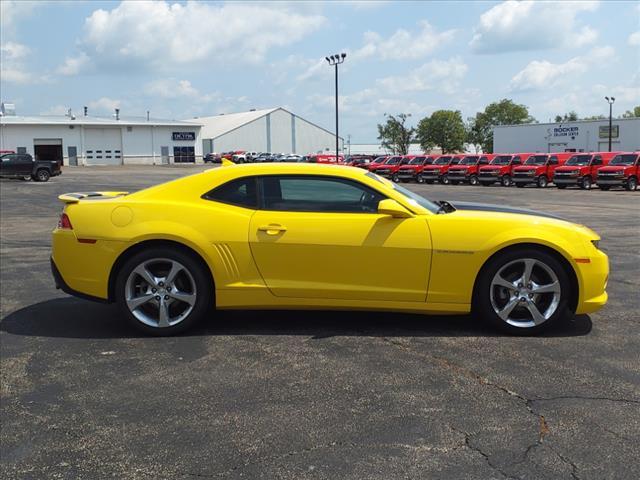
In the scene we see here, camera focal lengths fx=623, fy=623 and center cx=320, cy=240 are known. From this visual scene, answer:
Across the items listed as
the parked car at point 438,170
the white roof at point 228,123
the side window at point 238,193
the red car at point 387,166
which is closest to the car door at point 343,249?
the side window at point 238,193

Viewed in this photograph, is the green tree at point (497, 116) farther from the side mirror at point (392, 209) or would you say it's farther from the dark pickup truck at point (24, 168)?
the side mirror at point (392, 209)

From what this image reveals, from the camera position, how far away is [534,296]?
200 inches

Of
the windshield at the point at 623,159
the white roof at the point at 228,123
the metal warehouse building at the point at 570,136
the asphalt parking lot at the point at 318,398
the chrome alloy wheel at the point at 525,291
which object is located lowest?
the asphalt parking lot at the point at 318,398

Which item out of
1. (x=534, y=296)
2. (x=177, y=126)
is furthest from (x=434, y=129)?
(x=534, y=296)

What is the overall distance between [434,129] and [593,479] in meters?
128

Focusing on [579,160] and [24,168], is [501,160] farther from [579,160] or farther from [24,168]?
[24,168]

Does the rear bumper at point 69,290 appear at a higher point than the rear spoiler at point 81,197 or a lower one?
lower

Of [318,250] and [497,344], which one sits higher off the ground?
[318,250]

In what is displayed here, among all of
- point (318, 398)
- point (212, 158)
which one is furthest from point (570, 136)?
point (318, 398)

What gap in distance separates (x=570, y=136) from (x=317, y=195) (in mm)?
67214

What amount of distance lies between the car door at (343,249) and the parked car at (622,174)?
29.2 meters

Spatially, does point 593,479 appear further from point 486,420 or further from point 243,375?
point 243,375

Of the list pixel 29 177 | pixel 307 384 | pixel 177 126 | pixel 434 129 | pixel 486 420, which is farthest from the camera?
pixel 434 129

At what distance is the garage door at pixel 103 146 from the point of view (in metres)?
79.3
